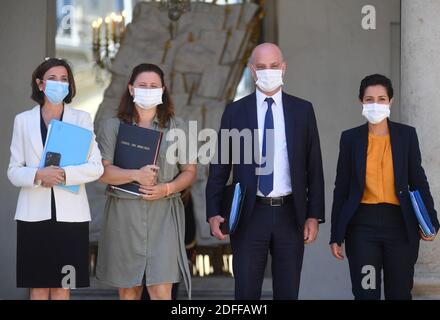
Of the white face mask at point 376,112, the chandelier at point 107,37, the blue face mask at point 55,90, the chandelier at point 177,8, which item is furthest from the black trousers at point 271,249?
the chandelier at point 107,37

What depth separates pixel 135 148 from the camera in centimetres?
612

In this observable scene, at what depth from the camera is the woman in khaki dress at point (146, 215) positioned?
613 centimetres

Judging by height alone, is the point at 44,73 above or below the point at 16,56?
below

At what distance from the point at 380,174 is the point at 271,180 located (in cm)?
69

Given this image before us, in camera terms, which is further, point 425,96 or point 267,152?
point 425,96

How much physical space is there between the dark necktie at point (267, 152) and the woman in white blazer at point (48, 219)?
997mm

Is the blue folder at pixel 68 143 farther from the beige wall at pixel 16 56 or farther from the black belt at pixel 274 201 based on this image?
the beige wall at pixel 16 56

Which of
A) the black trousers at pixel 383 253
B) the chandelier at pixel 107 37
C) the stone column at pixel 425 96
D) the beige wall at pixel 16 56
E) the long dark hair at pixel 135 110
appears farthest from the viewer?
the chandelier at pixel 107 37

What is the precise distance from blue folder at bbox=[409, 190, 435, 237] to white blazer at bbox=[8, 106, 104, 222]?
1914 millimetres

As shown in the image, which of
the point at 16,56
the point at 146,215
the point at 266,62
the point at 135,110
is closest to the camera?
the point at 266,62

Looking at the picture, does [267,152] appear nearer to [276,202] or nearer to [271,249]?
[276,202]

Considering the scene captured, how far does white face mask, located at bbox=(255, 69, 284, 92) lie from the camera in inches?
236

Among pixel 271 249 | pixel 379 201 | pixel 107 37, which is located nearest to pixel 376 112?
pixel 379 201
